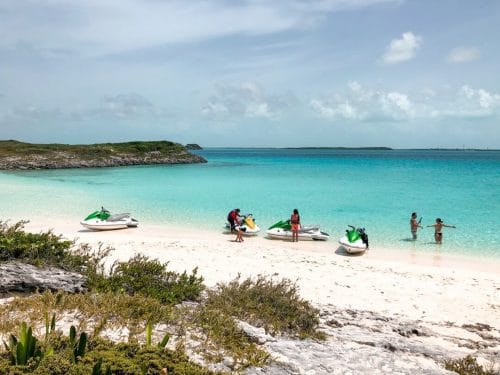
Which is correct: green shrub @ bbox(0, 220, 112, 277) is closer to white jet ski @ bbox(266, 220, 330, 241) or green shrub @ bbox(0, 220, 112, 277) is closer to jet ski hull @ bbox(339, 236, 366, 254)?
jet ski hull @ bbox(339, 236, 366, 254)

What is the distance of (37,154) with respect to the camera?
220 feet

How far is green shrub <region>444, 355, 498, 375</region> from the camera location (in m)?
5.40

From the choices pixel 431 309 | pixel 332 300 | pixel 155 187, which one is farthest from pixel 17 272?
pixel 155 187

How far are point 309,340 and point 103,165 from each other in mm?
69919

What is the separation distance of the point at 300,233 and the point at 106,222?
926 centimetres

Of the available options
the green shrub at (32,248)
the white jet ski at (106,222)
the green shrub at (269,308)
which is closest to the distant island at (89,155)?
the white jet ski at (106,222)

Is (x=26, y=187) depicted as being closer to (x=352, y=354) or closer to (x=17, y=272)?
(x=17, y=272)

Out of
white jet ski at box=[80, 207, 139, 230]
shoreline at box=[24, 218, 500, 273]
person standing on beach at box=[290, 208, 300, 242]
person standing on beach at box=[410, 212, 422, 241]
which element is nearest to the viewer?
shoreline at box=[24, 218, 500, 273]

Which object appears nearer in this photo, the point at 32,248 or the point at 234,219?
the point at 32,248

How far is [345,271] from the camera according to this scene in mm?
13117

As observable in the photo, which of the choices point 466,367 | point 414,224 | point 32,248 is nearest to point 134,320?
point 32,248

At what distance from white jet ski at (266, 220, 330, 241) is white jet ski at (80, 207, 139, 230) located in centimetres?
703

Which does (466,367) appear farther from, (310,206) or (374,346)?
(310,206)

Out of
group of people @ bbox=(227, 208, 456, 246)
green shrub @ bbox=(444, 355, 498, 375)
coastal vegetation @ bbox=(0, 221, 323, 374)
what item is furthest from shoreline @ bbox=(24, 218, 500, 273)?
green shrub @ bbox=(444, 355, 498, 375)
